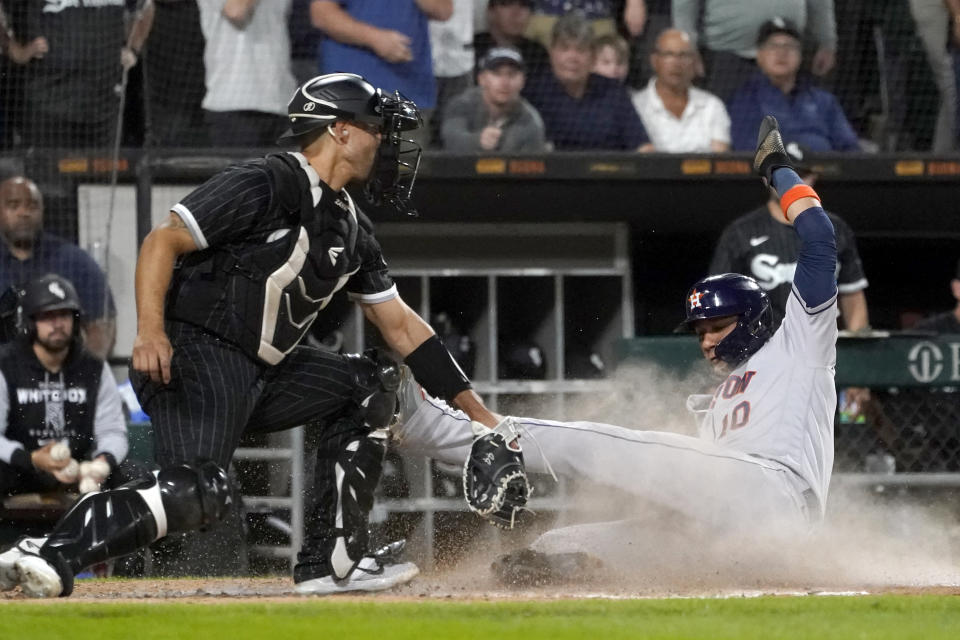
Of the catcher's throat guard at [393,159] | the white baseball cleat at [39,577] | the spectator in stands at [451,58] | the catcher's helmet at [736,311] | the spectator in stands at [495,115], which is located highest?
the spectator in stands at [451,58]

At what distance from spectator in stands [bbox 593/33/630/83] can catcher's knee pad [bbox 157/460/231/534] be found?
17.0 ft

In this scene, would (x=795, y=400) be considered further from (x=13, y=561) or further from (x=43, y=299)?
(x=43, y=299)

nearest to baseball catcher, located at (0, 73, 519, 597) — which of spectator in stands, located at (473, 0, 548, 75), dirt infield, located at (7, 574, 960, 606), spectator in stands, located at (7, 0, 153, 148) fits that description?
dirt infield, located at (7, 574, 960, 606)

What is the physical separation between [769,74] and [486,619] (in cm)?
573

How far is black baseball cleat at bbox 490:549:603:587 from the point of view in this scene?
5527mm

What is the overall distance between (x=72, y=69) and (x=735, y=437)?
15.5ft

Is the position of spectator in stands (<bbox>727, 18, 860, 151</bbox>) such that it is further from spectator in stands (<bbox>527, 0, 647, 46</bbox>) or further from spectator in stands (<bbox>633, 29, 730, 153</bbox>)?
spectator in stands (<bbox>527, 0, 647, 46</bbox>)

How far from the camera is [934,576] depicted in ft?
19.7

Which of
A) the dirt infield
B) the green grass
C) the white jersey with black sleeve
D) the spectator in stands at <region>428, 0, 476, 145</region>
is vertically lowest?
the dirt infield

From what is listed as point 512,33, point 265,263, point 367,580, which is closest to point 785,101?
point 512,33

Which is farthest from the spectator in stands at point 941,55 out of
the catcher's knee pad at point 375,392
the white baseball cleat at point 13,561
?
the white baseball cleat at point 13,561

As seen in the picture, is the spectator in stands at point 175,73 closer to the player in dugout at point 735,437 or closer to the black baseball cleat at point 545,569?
the player in dugout at point 735,437

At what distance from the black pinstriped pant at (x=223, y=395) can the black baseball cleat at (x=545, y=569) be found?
0.92 meters

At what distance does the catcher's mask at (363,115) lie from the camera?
4961 mm
